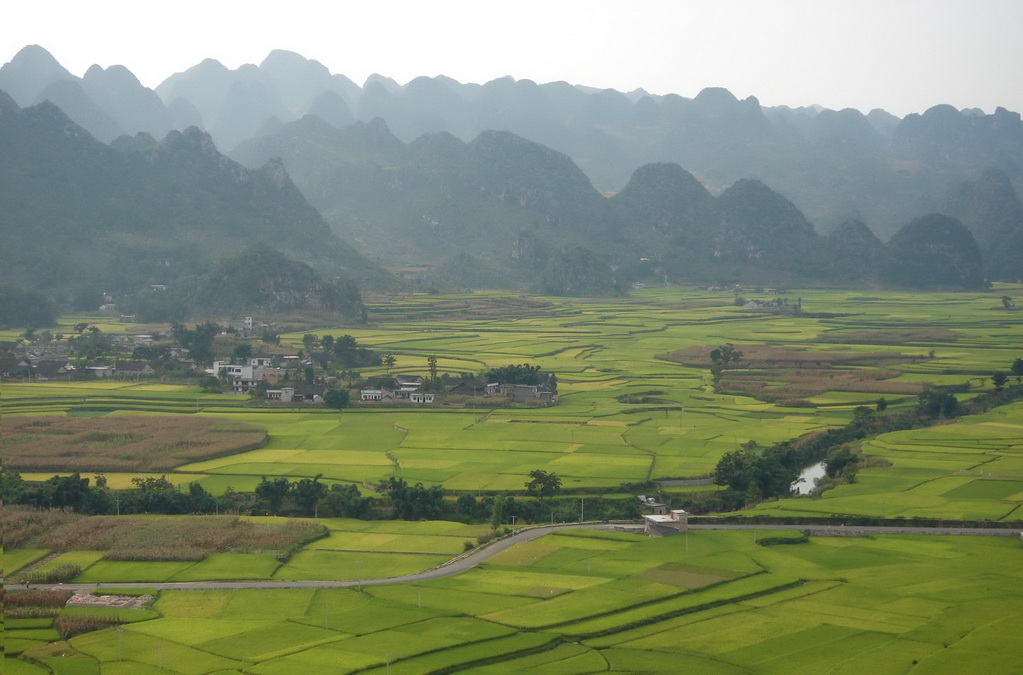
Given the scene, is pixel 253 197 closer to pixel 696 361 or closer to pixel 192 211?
pixel 192 211

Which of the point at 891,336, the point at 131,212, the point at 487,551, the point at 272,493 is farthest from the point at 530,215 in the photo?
the point at 487,551

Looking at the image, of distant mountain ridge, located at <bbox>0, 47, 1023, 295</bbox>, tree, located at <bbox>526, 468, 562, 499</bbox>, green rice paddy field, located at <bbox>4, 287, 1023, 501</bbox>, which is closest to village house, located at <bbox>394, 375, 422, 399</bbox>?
green rice paddy field, located at <bbox>4, 287, 1023, 501</bbox>

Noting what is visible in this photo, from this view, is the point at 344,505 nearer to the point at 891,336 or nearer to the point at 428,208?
the point at 891,336

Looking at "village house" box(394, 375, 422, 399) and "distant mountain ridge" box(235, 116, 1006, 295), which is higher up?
"distant mountain ridge" box(235, 116, 1006, 295)

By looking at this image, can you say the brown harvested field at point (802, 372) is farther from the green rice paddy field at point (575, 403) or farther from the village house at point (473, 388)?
the village house at point (473, 388)

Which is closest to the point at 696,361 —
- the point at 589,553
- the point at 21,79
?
the point at 589,553

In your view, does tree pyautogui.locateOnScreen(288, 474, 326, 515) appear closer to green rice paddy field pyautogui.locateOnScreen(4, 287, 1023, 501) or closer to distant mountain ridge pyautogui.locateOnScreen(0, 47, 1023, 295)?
green rice paddy field pyautogui.locateOnScreen(4, 287, 1023, 501)
